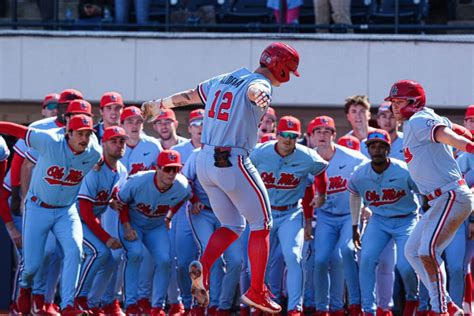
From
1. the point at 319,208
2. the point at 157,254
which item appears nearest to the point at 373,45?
the point at 319,208

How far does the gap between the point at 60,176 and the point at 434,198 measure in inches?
135

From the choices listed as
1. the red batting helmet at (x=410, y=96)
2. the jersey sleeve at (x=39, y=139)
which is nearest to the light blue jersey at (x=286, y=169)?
the jersey sleeve at (x=39, y=139)

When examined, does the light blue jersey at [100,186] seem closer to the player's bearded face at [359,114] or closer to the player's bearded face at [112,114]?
the player's bearded face at [112,114]

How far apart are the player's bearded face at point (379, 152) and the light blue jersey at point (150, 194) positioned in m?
1.78

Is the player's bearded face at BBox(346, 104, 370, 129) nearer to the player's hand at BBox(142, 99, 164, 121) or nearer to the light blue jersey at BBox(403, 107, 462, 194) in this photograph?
the light blue jersey at BBox(403, 107, 462, 194)

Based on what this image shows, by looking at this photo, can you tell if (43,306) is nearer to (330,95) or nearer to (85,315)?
(85,315)

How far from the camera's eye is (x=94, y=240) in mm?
12047

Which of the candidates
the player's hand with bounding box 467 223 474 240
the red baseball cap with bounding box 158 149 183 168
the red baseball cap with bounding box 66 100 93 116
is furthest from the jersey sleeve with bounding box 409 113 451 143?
the red baseball cap with bounding box 66 100 93 116

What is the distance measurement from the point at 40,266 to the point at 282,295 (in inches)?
96.5

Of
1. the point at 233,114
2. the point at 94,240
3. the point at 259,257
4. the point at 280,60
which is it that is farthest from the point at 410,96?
the point at 94,240

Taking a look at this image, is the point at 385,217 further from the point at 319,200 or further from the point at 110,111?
the point at 110,111

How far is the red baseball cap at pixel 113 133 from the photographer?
1191 cm

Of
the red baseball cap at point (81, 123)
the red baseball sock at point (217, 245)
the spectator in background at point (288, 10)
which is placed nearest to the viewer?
the red baseball sock at point (217, 245)

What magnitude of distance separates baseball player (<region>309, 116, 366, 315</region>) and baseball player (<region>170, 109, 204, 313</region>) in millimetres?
1167
